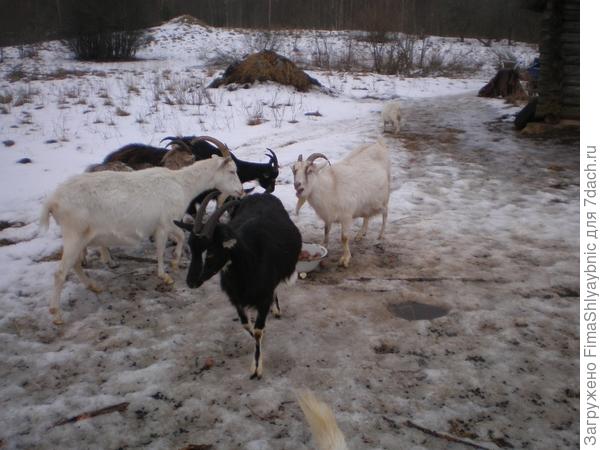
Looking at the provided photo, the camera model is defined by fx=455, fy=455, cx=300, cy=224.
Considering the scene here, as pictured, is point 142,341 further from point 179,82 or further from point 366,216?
point 179,82

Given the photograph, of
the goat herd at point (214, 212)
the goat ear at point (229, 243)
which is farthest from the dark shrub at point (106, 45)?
the goat ear at point (229, 243)

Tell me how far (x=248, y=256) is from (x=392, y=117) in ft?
28.1

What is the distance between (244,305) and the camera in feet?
11.0

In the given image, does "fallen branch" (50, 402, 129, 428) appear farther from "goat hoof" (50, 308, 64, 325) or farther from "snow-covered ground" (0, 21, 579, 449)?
"goat hoof" (50, 308, 64, 325)

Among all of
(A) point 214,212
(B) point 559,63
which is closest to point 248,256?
(A) point 214,212

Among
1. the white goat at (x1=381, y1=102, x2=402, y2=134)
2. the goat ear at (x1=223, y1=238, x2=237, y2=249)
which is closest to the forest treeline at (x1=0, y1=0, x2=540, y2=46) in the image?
the white goat at (x1=381, y1=102, x2=402, y2=134)

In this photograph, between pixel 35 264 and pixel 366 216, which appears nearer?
pixel 35 264

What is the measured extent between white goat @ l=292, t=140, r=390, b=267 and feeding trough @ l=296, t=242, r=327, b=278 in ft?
0.93

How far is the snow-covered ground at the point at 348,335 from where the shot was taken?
2791mm

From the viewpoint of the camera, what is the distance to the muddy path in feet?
9.05

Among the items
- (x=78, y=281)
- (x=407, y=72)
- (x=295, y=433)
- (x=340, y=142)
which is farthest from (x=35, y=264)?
(x=407, y=72)

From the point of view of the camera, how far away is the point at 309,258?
4801 mm

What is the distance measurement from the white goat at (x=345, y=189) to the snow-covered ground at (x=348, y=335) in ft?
1.35

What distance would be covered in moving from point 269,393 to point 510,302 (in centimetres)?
235
